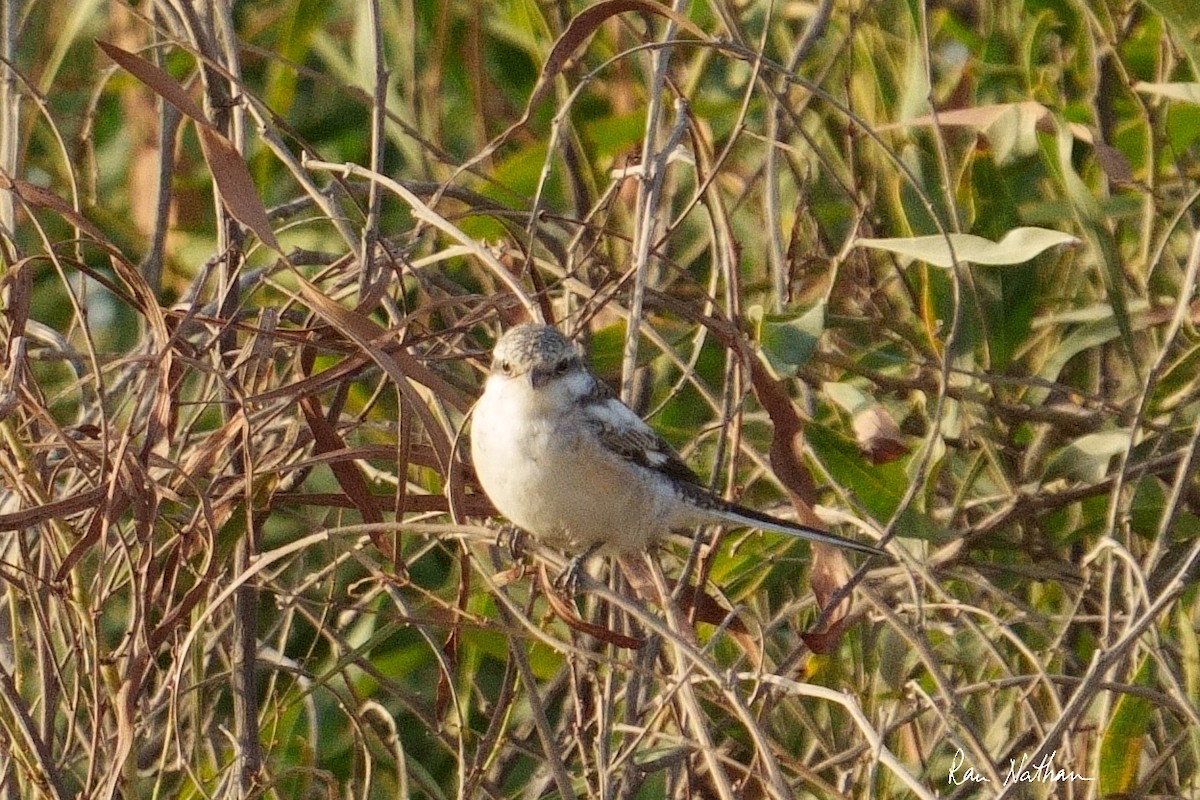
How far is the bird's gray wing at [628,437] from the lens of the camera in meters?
3.85

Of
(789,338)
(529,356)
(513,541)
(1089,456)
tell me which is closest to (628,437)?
(529,356)

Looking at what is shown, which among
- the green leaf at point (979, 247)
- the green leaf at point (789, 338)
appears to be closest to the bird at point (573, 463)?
the green leaf at point (789, 338)

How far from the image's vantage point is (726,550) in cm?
429

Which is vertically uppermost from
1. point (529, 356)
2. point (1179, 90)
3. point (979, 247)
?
point (1179, 90)

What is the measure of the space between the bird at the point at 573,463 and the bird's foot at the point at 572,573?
0.04 ft

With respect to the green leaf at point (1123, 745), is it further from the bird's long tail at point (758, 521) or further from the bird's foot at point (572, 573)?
the bird's foot at point (572, 573)

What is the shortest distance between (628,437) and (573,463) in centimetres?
16

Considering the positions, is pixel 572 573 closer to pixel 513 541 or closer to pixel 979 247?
pixel 513 541

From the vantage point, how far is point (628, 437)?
3875 mm

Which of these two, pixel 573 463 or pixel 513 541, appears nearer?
pixel 513 541

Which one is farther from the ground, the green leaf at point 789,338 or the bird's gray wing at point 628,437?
the green leaf at point 789,338

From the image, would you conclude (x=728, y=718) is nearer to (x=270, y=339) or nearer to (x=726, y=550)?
(x=726, y=550)

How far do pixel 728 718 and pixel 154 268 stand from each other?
1645 mm

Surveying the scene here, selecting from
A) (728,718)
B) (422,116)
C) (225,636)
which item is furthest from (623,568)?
(422,116)
